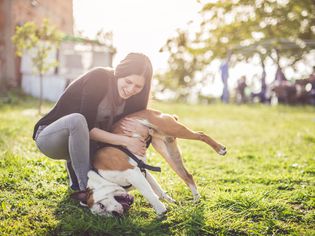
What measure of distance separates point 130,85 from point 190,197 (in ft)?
4.02

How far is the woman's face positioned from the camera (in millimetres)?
3201

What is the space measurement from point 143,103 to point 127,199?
937mm

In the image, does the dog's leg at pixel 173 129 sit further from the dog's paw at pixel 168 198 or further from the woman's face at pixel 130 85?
the dog's paw at pixel 168 198

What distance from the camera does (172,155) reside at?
139 inches

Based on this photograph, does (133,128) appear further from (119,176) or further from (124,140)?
(119,176)

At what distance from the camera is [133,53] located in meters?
3.27

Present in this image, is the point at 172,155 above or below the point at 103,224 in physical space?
above

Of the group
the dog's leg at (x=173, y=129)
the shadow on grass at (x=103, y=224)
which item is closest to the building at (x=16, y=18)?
A: the dog's leg at (x=173, y=129)

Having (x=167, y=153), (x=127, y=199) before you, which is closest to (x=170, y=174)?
(x=167, y=153)

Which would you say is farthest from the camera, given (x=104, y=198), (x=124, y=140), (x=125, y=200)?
(x=124, y=140)

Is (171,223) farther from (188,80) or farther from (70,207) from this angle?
(188,80)

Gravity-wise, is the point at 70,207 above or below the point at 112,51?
below

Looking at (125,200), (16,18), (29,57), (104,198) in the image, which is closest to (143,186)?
(125,200)

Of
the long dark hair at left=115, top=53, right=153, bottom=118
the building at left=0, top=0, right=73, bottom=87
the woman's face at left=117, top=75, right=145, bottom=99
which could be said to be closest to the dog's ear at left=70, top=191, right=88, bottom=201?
the woman's face at left=117, top=75, right=145, bottom=99
